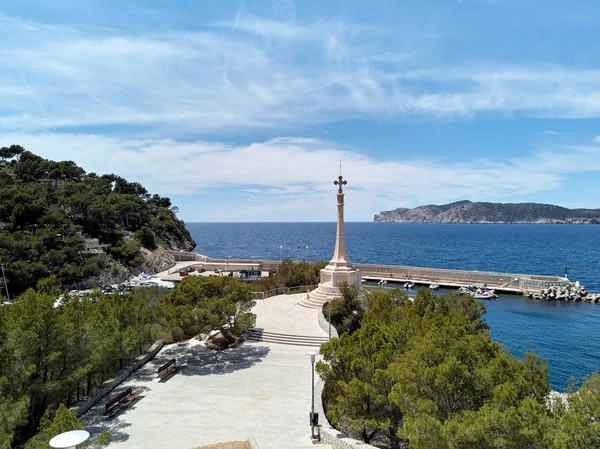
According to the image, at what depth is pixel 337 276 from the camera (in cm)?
3155

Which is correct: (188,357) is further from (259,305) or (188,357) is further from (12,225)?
(12,225)

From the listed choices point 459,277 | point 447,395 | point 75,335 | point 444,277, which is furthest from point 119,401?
point 459,277

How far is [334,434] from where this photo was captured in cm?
1204

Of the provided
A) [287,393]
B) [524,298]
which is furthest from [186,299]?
[524,298]

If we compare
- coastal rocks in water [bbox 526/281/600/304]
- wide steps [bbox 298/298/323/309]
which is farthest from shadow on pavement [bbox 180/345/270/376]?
coastal rocks in water [bbox 526/281/600/304]

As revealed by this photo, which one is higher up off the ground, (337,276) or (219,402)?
(337,276)

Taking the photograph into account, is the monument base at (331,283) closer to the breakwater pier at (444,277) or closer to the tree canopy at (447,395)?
the tree canopy at (447,395)

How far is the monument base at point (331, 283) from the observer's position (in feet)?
101

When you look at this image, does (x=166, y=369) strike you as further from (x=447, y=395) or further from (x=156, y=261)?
(x=156, y=261)

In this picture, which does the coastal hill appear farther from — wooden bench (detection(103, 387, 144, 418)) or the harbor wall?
wooden bench (detection(103, 387, 144, 418))

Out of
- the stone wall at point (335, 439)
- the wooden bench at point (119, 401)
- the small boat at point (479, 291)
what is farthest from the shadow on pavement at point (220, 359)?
the small boat at point (479, 291)

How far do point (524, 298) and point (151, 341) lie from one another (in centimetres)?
4413

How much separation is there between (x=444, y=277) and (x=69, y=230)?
5302 cm

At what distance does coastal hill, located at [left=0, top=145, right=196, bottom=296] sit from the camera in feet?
144
